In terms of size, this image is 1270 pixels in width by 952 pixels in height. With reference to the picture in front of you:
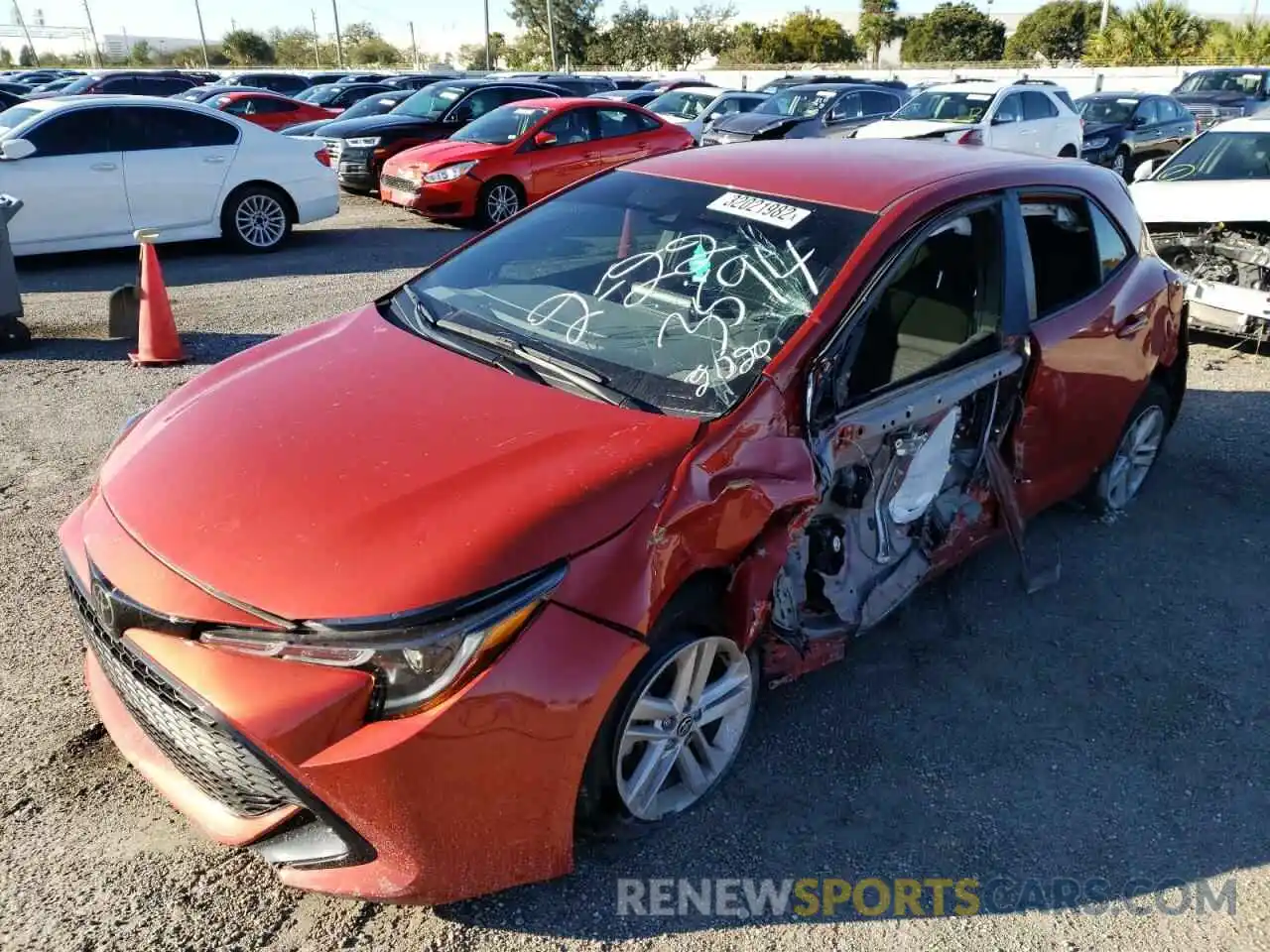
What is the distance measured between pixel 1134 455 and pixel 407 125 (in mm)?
11870

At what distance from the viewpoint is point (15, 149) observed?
8.56 meters

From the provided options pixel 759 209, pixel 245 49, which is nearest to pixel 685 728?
pixel 759 209

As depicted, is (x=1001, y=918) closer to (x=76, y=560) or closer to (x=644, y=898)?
(x=644, y=898)

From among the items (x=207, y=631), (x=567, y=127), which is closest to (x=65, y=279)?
(x=567, y=127)

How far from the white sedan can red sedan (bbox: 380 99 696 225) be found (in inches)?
61.8

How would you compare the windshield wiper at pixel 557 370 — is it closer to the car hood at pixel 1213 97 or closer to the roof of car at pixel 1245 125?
the roof of car at pixel 1245 125

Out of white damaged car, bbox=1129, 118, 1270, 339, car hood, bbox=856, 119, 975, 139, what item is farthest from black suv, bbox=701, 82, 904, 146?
white damaged car, bbox=1129, 118, 1270, 339

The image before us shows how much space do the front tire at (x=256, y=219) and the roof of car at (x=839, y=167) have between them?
7660mm

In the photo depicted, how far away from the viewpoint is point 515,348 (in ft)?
9.96

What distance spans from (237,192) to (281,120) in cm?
864

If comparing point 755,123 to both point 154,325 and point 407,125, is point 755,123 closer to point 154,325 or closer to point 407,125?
point 407,125

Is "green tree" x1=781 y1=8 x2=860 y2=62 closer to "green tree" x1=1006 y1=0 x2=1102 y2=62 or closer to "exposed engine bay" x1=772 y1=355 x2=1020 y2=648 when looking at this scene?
"green tree" x1=1006 y1=0 x2=1102 y2=62

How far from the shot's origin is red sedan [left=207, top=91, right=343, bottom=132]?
17531mm

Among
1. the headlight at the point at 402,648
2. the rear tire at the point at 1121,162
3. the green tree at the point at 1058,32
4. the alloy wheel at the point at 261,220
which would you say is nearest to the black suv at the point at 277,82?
the alloy wheel at the point at 261,220
